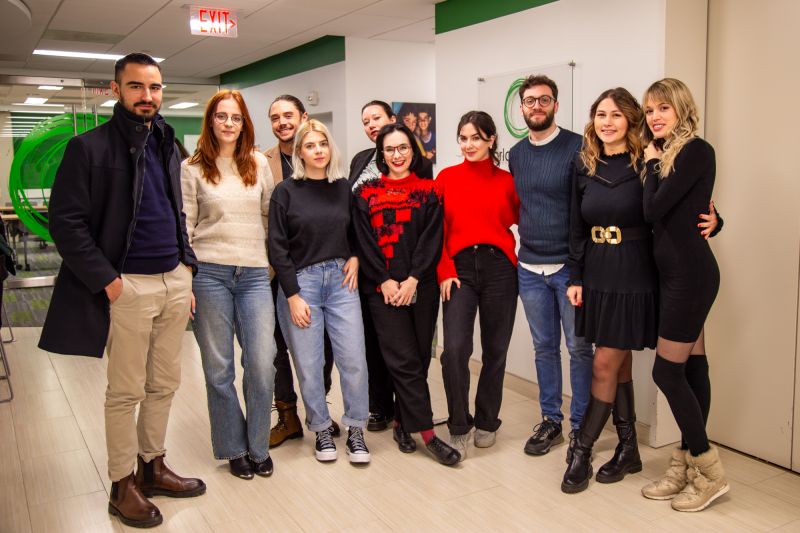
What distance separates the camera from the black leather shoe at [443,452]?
3.35 meters

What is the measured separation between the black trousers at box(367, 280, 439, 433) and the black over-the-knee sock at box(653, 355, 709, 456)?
107cm

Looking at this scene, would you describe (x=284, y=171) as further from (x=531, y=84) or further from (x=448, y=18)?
(x=448, y=18)

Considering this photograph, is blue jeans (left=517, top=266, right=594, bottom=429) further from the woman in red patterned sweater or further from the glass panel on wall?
the glass panel on wall

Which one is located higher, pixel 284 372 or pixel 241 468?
pixel 284 372

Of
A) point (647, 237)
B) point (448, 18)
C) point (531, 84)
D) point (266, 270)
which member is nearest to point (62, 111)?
point (448, 18)

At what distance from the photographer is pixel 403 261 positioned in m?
3.31

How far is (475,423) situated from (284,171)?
5.28 feet

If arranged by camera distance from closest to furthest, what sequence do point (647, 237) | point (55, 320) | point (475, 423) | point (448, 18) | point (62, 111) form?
1. point (55, 320)
2. point (647, 237)
3. point (475, 423)
4. point (448, 18)
5. point (62, 111)

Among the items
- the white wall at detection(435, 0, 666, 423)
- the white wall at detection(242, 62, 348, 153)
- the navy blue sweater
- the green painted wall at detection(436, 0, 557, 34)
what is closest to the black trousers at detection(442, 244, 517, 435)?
the white wall at detection(435, 0, 666, 423)

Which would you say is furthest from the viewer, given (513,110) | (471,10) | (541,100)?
(471,10)

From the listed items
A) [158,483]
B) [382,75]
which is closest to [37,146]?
[382,75]

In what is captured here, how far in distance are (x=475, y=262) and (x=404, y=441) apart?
3.19 feet

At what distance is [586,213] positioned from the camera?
3.02m

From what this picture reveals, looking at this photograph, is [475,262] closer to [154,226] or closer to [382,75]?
[154,226]
